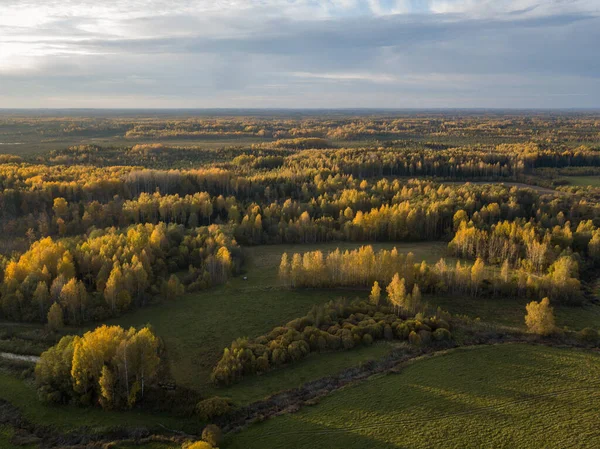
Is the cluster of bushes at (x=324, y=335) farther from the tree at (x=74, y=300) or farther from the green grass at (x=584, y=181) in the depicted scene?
the green grass at (x=584, y=181)

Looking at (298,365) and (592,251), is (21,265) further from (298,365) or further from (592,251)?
(592,251)

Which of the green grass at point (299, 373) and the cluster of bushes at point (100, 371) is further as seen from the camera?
the green grass at point (299, 373)

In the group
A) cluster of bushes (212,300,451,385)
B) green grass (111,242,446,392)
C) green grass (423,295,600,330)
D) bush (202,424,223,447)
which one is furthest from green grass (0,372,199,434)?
green grass (423,295,600,330)

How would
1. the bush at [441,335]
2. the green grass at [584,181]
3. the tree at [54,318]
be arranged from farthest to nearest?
1. the green grass at [584,181]
2. the tree at [54,318]
3. the bush at [441,335]

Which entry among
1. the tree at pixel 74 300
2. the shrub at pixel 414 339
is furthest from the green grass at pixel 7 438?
the shrub at pixel 414 339

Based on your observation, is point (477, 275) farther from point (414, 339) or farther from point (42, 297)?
point (42, 297)

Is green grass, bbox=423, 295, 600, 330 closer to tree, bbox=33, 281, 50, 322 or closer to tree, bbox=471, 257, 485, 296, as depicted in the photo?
tree, bbox=471, 257, 485, 296

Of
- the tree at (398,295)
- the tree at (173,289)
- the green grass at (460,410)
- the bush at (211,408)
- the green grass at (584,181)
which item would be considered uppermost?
the green grass at (584,181)
